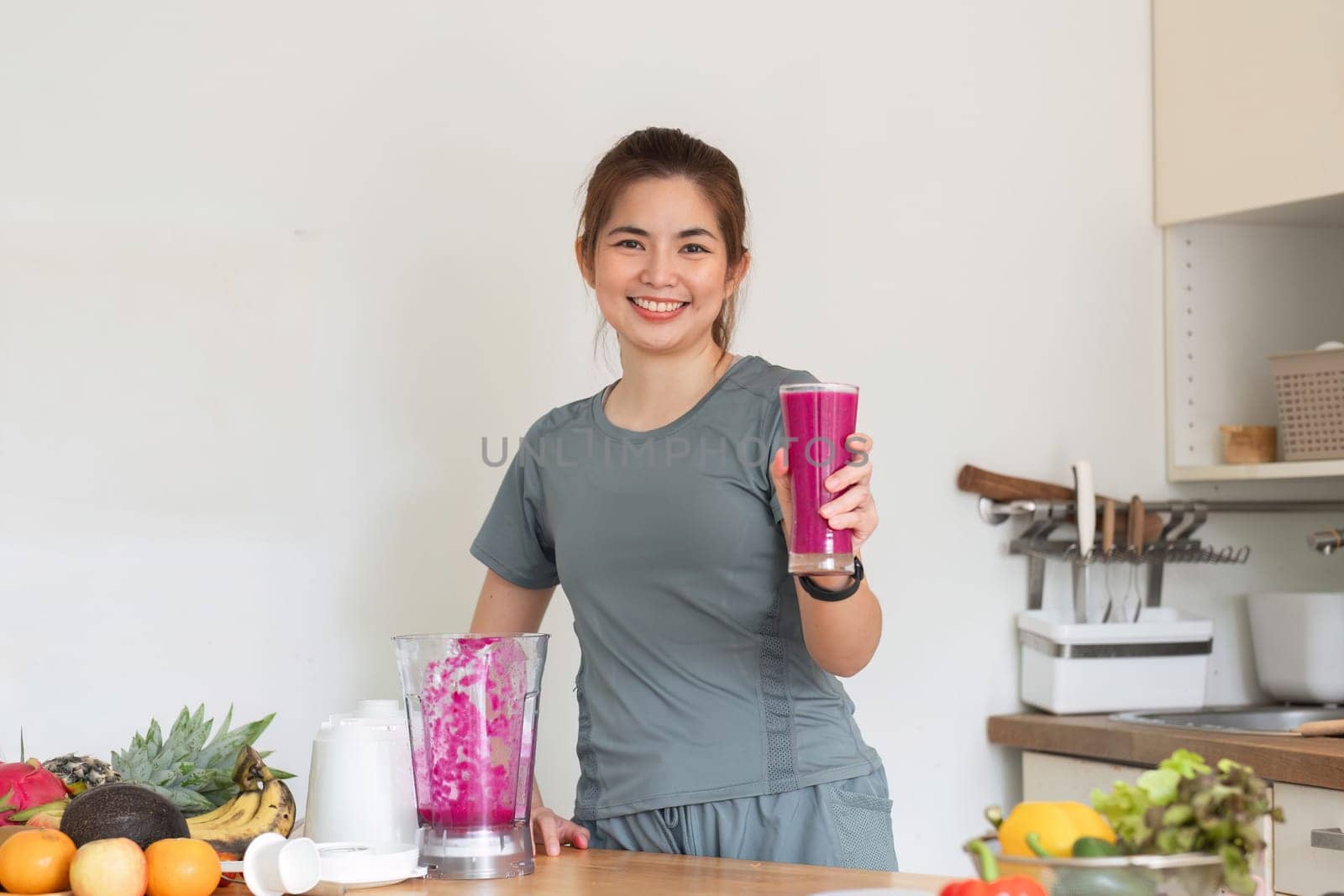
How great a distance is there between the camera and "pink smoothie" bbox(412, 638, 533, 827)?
1.31 meters

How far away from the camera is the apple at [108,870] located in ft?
3.72

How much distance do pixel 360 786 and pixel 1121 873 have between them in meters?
0.78

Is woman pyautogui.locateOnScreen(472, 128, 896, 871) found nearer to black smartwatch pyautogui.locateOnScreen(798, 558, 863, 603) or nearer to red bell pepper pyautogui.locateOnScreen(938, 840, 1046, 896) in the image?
black smartwatch pyautogui.locateOnScreen(798, 558, 863, 603)

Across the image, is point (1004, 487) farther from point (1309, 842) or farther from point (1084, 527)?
point (1309, 842)

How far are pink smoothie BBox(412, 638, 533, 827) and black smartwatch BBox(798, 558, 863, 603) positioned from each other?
0.94 feet

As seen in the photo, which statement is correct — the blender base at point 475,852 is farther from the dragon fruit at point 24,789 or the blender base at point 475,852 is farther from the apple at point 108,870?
the dragon fruit at point 24,789

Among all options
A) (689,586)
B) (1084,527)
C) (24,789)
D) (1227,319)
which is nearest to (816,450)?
(689,586)

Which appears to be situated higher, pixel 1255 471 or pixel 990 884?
pixel 1255 471

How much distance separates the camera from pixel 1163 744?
2.16 m

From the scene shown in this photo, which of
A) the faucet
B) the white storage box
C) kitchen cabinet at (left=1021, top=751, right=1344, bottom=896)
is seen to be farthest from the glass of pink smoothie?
the faucet

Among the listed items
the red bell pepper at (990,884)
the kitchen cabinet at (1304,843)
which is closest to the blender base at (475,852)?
the red bell pepper at (990,884)

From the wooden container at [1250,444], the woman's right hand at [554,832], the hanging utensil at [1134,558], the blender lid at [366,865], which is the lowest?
the woman's right hand at [554,832]

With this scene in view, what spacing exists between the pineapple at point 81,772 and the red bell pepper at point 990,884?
998mm

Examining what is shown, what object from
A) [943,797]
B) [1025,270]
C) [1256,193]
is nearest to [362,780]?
[943,797]
